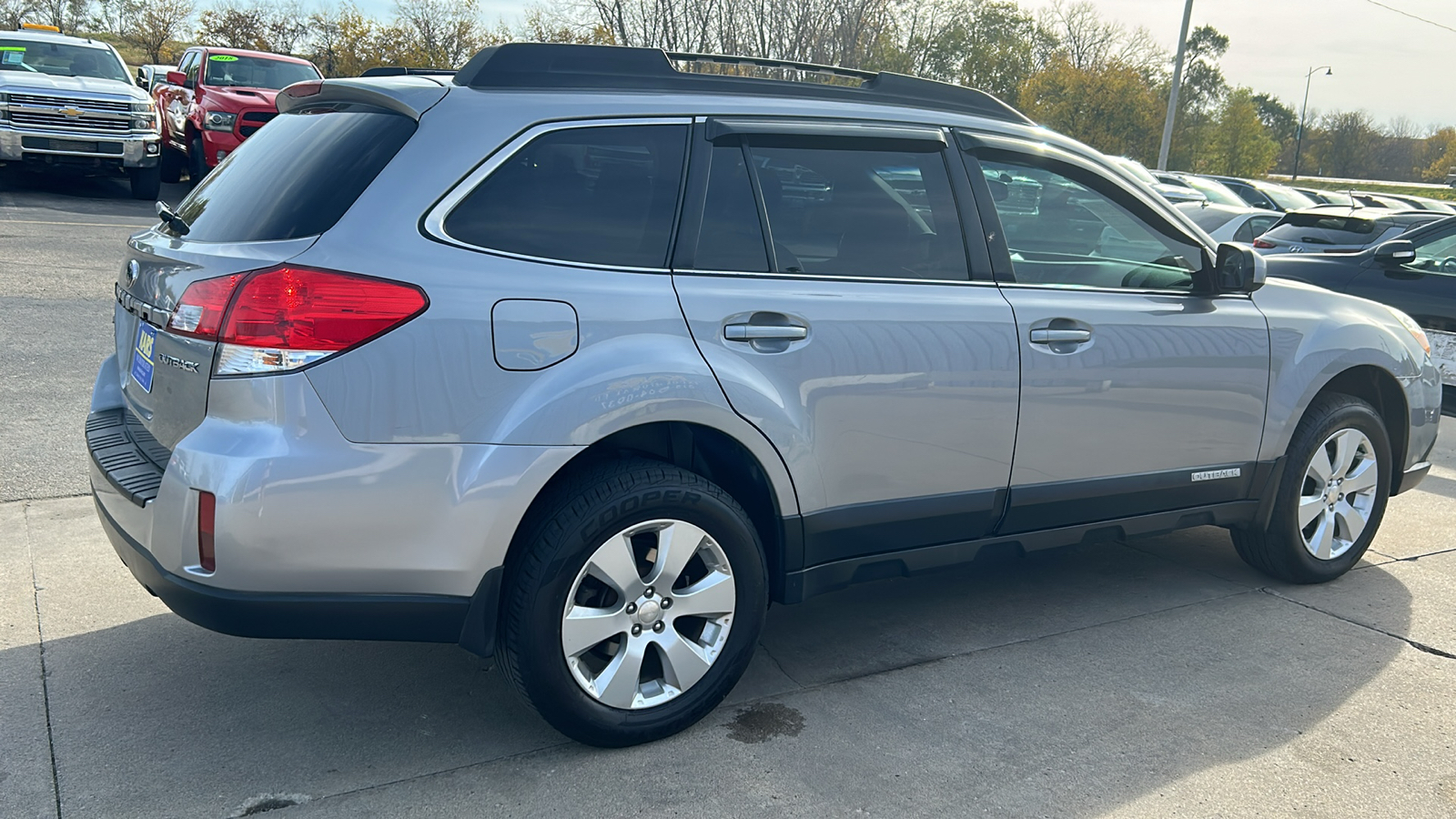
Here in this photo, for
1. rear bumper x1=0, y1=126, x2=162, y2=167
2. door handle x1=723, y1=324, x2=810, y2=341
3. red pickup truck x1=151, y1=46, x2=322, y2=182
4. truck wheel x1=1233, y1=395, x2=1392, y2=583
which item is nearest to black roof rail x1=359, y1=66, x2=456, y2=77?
door handle x1=723, y1=324, x2=810, y2=341

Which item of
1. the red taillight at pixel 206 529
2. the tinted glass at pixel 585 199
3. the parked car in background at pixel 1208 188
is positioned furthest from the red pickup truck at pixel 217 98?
the red taillight at pixel 206 529

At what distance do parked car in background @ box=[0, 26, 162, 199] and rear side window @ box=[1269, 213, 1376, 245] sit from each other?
13028mm

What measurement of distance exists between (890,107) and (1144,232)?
1.13 meters

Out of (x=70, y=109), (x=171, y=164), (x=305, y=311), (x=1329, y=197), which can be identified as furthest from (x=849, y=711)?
(x=1329, y=197)

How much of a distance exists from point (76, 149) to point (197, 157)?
184cm

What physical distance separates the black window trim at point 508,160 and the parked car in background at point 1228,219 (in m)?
13.6

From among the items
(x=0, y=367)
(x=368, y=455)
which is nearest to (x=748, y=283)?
(x=368, y=455)

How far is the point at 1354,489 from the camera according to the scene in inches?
184

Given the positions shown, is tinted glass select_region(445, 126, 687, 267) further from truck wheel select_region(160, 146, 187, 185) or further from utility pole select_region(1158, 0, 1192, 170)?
utility pole select_region(1158, 0, 1192, 170)

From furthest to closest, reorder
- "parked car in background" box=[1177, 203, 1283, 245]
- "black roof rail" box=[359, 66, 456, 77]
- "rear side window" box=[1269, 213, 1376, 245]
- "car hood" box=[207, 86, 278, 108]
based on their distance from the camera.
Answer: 1. "parked car in background" box=[1177, 203, 1283, 245]
2. "car hood" box=[207, 86, 278, 108]
3. "rear side window" box=[1269, 213, 1376, 245]
4. "black roof rail" box=[359, 66, 456, 77]

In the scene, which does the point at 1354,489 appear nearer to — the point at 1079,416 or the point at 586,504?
the point at 1079,416

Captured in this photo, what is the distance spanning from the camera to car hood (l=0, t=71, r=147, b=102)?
543 inches

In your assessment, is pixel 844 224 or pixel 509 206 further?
pixel 844 224

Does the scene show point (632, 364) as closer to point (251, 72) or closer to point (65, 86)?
point (65, 86)
